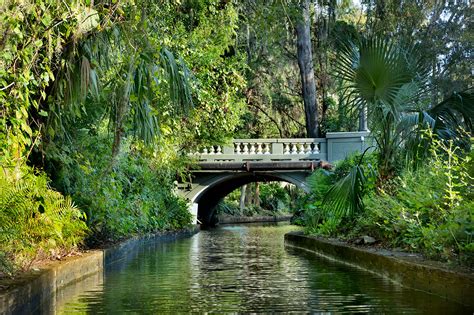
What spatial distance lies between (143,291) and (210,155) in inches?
913

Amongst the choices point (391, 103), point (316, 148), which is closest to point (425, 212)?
point (391, 103)

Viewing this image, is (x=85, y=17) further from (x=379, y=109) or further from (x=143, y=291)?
(x=379, y=109)

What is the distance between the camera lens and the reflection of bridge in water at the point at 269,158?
99.9ft

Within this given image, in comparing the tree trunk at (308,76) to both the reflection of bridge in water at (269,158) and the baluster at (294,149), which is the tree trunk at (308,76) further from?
the baluster at (294,149)

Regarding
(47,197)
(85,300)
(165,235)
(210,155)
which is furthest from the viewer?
(210,155)

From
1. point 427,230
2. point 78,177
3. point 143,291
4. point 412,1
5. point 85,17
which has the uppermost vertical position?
point 412,1

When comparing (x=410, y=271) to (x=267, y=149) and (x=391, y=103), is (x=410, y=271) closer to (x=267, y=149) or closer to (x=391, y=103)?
(x=391, y=103)

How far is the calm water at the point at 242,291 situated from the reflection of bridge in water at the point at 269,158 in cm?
1813

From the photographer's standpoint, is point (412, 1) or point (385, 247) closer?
point (385, 247)

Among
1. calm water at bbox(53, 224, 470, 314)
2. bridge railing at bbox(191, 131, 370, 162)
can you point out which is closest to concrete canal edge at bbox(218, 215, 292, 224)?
bridge railing at bbox(191, 131, 370, 162)

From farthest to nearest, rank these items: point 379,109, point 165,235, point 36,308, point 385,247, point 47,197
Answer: point 165,235 → point 379,109 → point 385,247 → point 47,197 → point 36,308

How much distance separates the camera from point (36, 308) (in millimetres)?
6898

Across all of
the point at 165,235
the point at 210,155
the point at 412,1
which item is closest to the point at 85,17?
the point at 165,235

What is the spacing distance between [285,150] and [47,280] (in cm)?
2422
